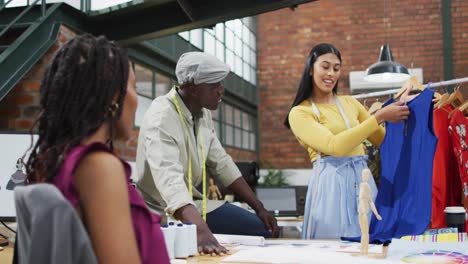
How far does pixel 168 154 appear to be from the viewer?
189 centimetres

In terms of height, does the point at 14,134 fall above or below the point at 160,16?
below

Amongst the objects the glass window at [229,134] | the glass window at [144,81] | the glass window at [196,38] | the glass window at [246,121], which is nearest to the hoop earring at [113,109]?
the glass window at [144,81]

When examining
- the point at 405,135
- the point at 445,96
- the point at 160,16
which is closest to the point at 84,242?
the point at 405,135

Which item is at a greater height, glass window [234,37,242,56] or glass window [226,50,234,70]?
glass window [234,37,242,56]

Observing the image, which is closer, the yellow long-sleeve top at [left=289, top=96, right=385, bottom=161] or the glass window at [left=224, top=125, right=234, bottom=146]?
the yellow long-sleeve top at [left=289, top=96, right=385, bottom=161]

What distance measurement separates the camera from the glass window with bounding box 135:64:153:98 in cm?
569

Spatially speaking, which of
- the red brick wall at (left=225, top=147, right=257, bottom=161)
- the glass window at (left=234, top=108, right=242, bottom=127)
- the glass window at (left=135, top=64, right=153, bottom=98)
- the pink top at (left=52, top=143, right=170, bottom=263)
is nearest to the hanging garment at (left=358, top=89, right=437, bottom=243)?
the pink top at (left=52, top=143, right=170, bottom=263)

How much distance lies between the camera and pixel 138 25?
14.0 ft

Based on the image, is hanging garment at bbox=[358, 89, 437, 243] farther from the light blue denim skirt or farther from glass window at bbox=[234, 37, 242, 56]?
glass window at bbox=[234, 37, 242, 56]

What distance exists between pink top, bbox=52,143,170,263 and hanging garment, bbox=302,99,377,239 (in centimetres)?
132

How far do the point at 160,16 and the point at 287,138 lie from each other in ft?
17.2

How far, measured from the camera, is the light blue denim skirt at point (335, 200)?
7.02 ft

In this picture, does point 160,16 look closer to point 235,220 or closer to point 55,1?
point 55,1

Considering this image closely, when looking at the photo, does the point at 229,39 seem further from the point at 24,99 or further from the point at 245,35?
the point at 24,99
